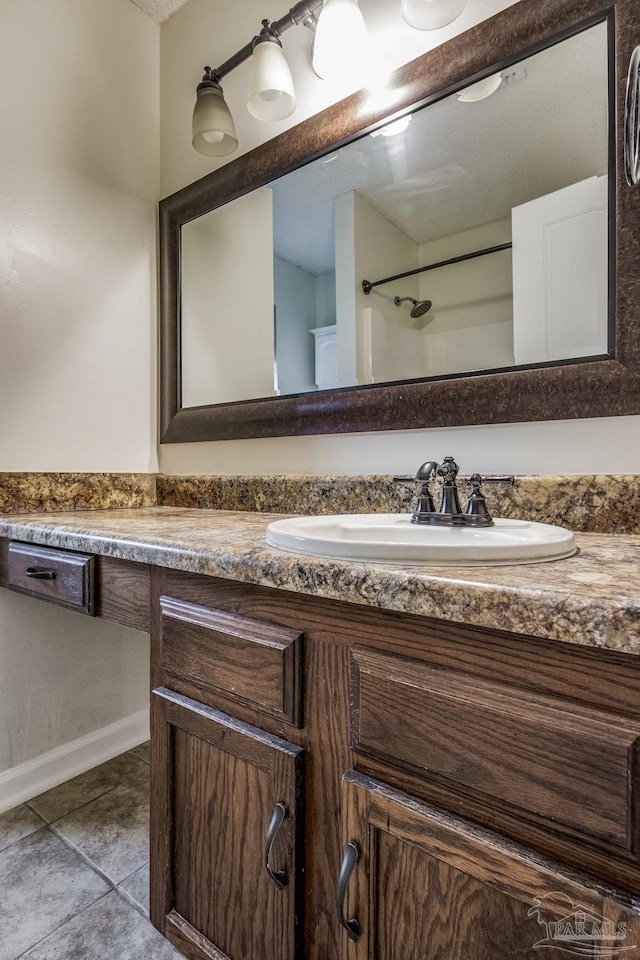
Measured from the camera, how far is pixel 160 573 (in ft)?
2.64

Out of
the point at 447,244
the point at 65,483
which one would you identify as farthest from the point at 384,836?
the point at 65,483

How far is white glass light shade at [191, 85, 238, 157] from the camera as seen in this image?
1347 millimetres

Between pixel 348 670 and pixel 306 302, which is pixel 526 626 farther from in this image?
pixel 306 302

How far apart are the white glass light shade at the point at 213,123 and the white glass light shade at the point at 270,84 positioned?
15cm

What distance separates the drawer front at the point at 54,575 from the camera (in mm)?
942

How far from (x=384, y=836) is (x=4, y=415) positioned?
4.28 ft

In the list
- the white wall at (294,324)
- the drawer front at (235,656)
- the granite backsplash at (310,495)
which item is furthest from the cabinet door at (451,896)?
the white wall at (294,324)

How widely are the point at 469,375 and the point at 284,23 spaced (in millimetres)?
1033

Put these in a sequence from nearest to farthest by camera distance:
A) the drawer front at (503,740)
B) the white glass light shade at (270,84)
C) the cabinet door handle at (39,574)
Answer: the drawer front at (503,740) < the cabinet door handle at (39,574) < the white glass light shade at (270,84)

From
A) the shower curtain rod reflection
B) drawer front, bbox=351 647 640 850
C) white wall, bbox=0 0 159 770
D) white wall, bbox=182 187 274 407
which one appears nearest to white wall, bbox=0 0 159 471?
white wall, bbox=0 0 159 770

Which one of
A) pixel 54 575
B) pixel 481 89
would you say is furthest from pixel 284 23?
pixel 54 575

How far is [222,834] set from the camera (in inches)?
28.6

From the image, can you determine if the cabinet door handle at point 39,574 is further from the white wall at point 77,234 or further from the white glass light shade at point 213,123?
the white glass light shade at point 213,123

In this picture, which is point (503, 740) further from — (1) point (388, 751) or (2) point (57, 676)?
(2) point (57, 676)
